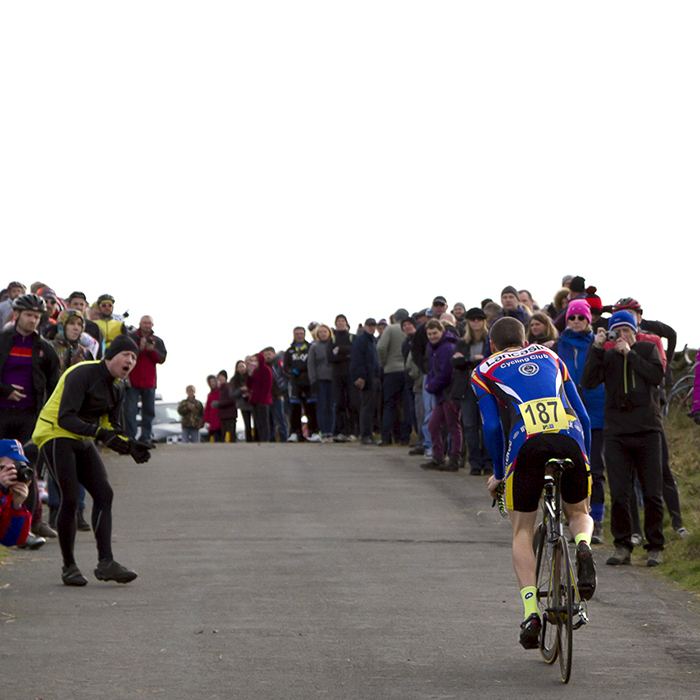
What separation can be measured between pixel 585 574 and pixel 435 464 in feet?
37.5

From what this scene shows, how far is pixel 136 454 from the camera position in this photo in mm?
9758

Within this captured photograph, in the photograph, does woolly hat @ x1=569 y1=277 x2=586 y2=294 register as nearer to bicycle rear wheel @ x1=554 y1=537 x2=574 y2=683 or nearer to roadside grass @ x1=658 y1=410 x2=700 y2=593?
roadside grass @ x1=658 y1=410 x2=700 y2=593

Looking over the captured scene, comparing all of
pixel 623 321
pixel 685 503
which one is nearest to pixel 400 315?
pixel 685 503

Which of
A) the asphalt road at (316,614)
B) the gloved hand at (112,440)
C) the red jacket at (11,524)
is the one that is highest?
the gloved hand at (112,440)

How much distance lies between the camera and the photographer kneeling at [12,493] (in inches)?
276

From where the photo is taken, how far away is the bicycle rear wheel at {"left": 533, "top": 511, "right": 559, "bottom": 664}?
22.5ft

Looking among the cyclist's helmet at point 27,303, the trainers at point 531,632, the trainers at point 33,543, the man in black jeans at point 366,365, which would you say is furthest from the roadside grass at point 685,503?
the cyclist's helmet at point 27,303

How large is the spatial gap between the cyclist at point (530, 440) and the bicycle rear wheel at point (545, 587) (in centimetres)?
8

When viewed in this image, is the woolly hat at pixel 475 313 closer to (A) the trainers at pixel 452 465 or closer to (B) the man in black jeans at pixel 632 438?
(A) the trainers at pixel 452 465

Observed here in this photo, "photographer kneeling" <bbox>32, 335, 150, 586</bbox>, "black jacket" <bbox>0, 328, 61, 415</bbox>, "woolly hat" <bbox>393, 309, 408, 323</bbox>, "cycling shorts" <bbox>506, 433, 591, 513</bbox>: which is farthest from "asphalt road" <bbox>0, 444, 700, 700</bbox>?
"woolly hat" <bbox>393, 309, 408, 323</bbox>

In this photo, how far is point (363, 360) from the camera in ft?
70.2

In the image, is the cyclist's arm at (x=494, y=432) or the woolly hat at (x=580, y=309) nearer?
the cyclist's arm at (x=494, y=432)

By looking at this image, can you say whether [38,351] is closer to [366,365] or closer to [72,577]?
[72,577]

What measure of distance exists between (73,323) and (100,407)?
150 inches
